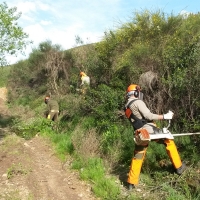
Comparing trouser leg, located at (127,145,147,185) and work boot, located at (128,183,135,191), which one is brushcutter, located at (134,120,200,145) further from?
work boot, located at (128,183,135,191)

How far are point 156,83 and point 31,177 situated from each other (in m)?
4.24

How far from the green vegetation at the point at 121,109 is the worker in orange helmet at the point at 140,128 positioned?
0.84 feet

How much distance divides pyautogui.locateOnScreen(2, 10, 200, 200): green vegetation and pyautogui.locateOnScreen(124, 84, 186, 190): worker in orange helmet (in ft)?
0.84

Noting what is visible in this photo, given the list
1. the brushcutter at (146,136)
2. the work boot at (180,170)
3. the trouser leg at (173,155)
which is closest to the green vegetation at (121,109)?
the work boot at (180,170)

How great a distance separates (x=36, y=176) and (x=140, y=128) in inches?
110

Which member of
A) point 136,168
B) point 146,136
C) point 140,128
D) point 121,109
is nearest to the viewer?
point 146,136

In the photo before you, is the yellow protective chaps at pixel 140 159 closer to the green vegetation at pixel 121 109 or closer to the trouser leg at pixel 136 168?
the trouser leg at pixel 136 168

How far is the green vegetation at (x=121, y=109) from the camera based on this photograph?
5719 mm

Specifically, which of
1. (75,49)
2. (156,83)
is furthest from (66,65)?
(156,83)

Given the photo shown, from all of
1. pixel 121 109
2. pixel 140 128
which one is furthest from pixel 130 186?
pixel 121 109

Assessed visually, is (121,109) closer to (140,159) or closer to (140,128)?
(140,128)

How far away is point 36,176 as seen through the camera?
663 centimetres

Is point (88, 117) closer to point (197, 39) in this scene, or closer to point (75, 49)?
point (197, 39)

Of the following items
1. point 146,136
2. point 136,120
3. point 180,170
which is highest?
point 136,120
